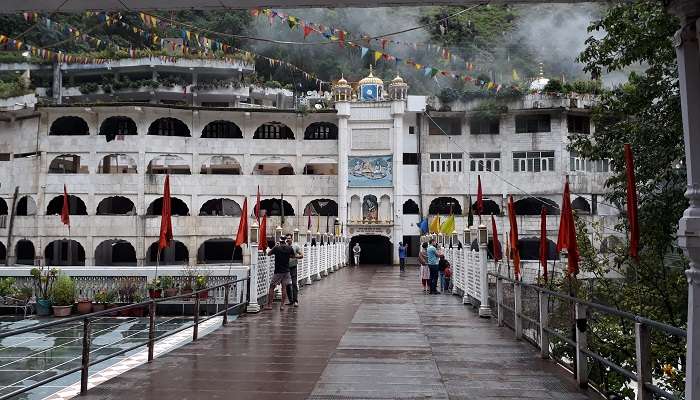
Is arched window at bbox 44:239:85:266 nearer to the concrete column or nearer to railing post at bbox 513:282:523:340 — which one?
railing post at bbox 513:282:523:340

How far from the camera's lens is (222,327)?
1123cm

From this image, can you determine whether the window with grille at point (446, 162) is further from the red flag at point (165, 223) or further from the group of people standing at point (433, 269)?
the red flag at point (165, 223)

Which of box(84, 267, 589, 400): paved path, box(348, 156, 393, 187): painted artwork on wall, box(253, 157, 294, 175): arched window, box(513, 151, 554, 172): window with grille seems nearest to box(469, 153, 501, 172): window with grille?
box(513, 151, 554, 172): window with grille

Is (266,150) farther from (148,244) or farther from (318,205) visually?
(148,244)

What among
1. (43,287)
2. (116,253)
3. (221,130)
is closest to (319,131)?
(221,130)

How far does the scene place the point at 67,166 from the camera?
155 ft

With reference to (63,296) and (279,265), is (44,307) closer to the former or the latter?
(63,296)

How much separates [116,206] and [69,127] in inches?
270

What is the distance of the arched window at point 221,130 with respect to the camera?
46.3m

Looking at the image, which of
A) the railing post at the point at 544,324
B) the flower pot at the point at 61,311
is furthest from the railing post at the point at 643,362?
the flower pot at the point at 61,311

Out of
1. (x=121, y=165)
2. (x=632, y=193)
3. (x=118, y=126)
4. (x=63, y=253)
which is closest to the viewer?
(x=632, y=193)

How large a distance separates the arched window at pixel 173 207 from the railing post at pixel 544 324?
38.7 m

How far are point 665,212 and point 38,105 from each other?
1678 inches

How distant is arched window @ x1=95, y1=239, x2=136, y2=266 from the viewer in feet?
146
